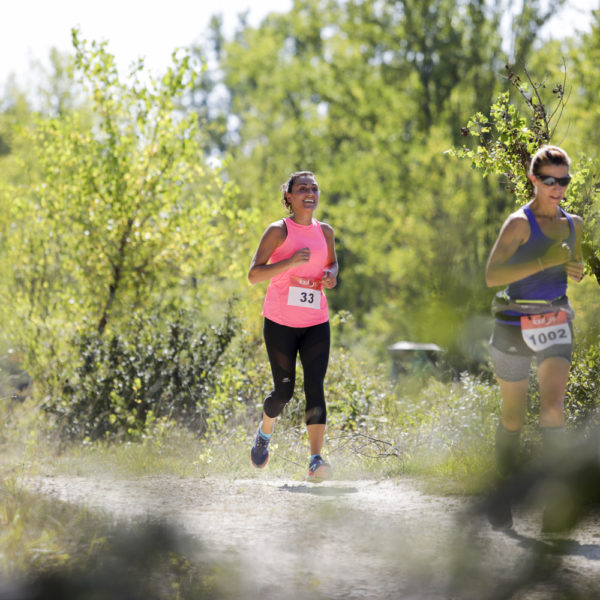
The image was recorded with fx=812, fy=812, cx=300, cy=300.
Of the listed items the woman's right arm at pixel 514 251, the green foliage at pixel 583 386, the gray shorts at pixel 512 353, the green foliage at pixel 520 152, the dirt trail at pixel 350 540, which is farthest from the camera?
the green foliage at pixel 520 152

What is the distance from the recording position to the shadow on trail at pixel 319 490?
5238 millimetres

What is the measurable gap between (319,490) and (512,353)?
1814mm

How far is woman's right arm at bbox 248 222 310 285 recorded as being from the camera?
17.2ft

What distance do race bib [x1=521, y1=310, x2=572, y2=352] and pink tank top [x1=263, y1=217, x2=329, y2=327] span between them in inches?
65.5

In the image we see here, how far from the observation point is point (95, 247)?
33.3ft

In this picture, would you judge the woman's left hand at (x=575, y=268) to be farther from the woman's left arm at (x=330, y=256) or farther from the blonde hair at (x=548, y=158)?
the woman's left arm at (x=330, y=256)

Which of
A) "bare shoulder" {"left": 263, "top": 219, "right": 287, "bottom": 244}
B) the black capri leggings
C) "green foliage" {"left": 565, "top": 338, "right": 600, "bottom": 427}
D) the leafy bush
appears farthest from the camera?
the leafy bush

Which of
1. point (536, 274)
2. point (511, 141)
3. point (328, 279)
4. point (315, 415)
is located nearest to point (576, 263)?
point (536, 274)

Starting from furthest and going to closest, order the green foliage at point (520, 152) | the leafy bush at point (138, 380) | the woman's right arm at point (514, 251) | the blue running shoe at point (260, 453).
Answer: the leafy bush at point (138, 380) < the green foliage at point (520, 152) < the blue running shoe at point (260, 453) < the woman's right arm at point (514, 251)

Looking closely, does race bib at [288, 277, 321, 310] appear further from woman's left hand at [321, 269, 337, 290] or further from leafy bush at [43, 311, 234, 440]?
leafy bush at [43, 311, 234, 440]

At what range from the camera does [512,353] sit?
4211mm

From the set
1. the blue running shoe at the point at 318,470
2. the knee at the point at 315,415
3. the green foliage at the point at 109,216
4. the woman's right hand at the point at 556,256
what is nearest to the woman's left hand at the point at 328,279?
the knee at the point at 315,415

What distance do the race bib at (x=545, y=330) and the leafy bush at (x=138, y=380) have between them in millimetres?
5310

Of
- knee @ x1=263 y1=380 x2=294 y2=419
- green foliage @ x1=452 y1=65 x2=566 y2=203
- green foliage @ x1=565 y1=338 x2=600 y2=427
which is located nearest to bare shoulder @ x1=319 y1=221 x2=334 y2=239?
knee @ x1=263 y1=380 x2=294 y2=419
